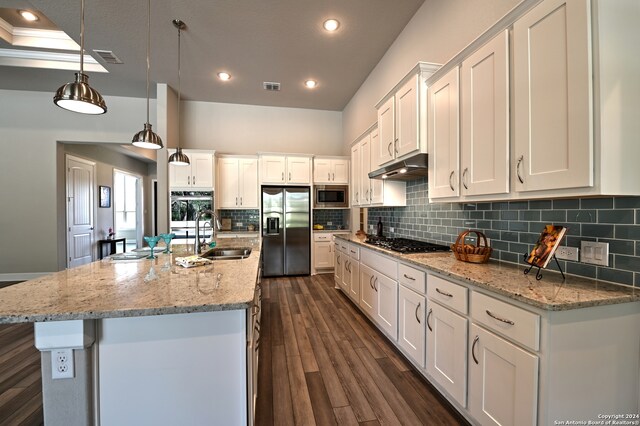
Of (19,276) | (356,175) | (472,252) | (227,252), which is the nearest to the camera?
(472,252)

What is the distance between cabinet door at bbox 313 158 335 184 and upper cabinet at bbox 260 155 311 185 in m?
0.15

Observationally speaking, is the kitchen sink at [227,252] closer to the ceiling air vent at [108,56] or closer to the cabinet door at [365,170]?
the cabinet door at [365,170]

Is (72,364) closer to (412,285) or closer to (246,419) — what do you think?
(246,419)

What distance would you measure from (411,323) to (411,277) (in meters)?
0.36

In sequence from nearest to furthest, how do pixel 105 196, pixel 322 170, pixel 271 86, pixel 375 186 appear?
pixel 375 186 → pixel 271 86 → pixel 322 170 → pixel 105 196

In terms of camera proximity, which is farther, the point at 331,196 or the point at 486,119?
the point at 331,196

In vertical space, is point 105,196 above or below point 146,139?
below

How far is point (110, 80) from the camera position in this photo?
433 centimetres

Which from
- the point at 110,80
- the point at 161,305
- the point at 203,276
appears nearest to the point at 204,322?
the point at 161,305

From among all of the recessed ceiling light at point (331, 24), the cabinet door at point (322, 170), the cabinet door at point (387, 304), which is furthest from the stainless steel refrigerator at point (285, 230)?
the recessed ceiling light at point (331, 24)

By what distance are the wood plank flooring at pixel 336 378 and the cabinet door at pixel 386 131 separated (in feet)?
6.12

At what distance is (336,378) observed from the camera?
200cm

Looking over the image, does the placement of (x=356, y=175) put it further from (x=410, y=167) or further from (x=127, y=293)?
(x=127, y=293)

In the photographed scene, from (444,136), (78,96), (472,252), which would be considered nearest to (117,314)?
(78,96)
